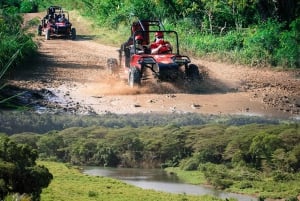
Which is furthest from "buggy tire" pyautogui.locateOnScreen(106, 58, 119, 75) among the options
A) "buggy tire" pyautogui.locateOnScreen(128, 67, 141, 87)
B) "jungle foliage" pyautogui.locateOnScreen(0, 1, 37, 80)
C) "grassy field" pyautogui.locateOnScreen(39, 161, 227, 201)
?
"grassy field" pyautogui.locateOnScreen(39, 161, 227, 201)

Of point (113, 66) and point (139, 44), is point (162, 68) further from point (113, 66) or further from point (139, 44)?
point (113, 66)

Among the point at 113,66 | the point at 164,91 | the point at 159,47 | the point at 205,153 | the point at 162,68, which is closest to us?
the point at 164,91

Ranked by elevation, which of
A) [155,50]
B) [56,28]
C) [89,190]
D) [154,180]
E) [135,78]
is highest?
[155,50]

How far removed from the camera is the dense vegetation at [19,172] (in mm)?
11219

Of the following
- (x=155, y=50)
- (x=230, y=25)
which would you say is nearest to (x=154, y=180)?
(x=155, y=50)

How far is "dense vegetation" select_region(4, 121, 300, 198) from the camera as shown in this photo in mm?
15914

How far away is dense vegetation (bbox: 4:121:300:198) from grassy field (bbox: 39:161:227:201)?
1.20 feet

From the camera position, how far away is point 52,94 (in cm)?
1252

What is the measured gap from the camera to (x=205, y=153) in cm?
1758

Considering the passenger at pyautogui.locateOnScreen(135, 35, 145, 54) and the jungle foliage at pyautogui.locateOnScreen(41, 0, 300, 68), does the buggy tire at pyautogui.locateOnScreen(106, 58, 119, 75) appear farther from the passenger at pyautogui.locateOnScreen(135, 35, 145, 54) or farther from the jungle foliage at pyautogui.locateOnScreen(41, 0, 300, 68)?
the jungle foliage at pyautogui.locateOnScreen(41, 0, 300, 68)

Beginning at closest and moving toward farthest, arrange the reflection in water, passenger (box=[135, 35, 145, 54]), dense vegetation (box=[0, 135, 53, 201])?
1. dense vegetation (box=[0, 135, 53, 201])
2. passenger (box=[135, 35, 145, 54])
3. the reflection in water

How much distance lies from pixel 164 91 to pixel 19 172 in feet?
9.02

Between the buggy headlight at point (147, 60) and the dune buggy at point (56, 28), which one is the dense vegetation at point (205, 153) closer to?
the buggy headlight at point (147, 60)

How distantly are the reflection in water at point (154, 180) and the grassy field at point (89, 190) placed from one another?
0.49ft
